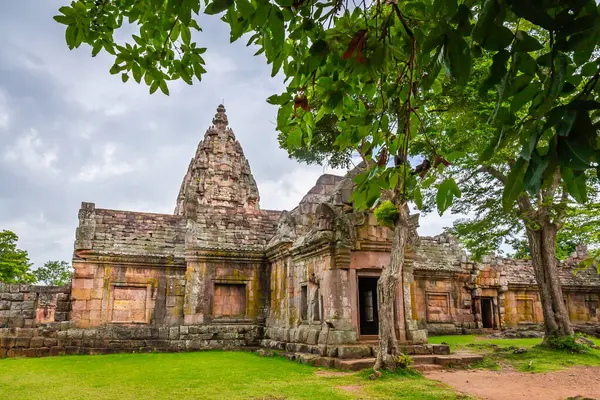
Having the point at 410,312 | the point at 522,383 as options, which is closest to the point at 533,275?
the point at 410,312

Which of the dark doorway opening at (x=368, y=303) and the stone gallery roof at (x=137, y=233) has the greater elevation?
the stone gallery roof at (x=137, y=233)

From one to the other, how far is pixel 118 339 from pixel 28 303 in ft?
9.58

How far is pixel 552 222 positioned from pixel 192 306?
11.4m

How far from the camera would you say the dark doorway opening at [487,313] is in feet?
72.2

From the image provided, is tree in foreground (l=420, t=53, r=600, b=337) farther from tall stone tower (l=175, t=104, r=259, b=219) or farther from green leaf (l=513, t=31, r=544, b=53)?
tall stone tower (l=175, t=104, r=259, b=219)

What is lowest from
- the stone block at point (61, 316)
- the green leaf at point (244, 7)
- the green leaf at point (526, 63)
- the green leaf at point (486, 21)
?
the stone block at point (61, 316)

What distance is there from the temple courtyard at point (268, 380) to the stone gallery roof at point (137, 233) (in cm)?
369

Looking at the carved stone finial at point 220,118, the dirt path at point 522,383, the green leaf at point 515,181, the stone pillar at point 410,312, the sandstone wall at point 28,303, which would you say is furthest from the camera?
the carved stone finial at point 220,118

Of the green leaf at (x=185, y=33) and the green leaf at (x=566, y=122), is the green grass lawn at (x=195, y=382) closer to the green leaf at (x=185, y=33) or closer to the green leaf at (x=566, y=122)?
the green leaf at (x=185, y=33)

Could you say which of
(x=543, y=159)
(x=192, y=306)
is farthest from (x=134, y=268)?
(x=543, y=159)

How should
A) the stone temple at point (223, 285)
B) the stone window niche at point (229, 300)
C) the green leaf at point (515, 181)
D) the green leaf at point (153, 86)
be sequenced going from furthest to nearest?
the stone window niche at point (229, 300), the stone temple at point (223, 285), the green leaf at point (153, 86), the green leaf at point (515, 181)

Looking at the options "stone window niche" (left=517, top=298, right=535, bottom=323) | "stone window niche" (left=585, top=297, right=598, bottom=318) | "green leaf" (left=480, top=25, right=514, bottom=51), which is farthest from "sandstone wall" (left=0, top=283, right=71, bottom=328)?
"stone window niche" (left=585, top=297, right=598, bottom=318)

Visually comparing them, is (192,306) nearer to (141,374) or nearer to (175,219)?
(175,219)

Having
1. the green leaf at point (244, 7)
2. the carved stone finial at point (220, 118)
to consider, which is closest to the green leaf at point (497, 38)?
the green leaf at point (244, 7)
